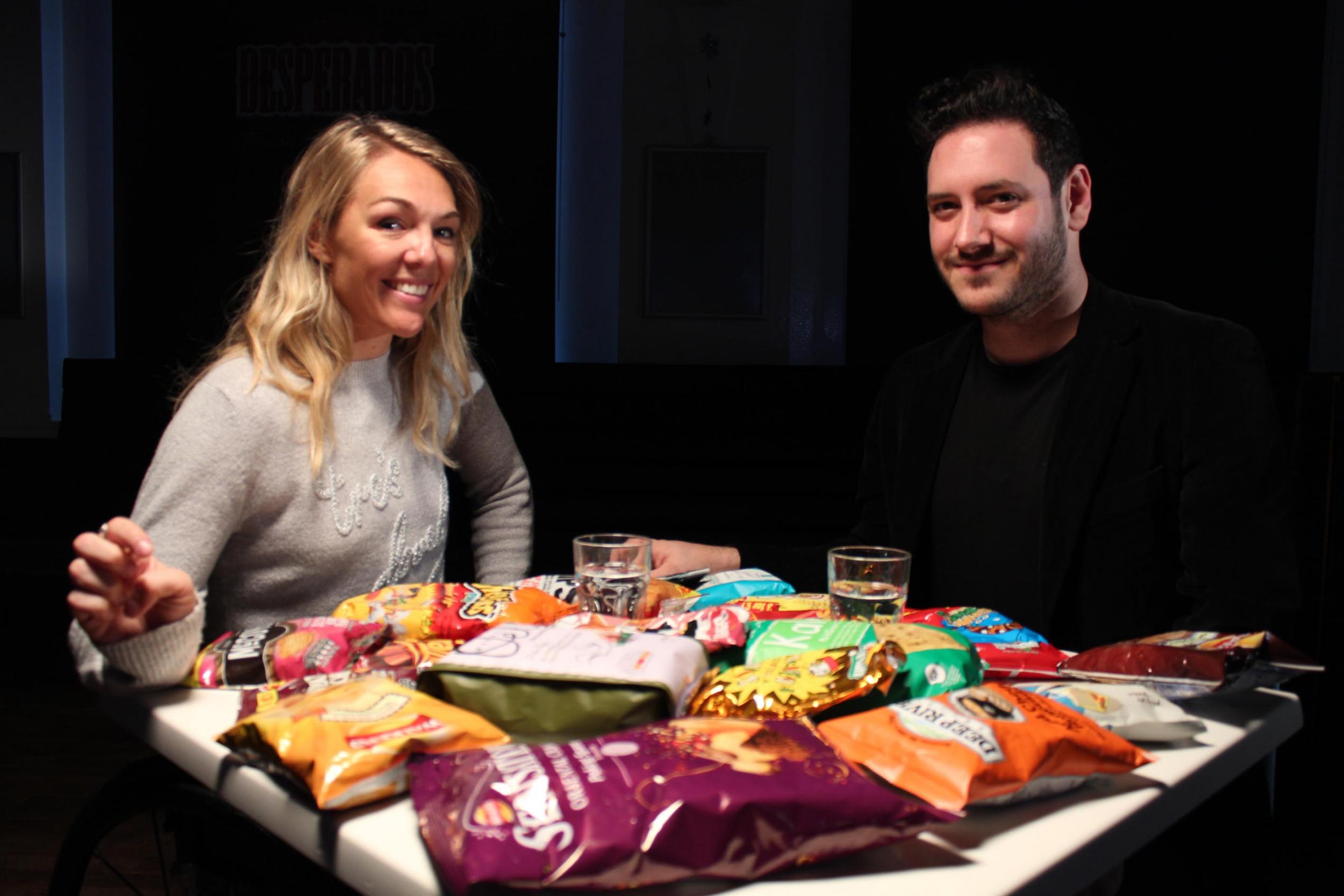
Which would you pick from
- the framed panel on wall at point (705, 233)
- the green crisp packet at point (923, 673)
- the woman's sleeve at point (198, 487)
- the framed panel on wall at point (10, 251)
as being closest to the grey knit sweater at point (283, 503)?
the woman's sleeve at point (198, 487)

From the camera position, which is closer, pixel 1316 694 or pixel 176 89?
pixel 1316 694

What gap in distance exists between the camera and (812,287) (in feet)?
15.7

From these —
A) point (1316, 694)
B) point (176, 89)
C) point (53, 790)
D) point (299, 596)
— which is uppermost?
point (176, 89)

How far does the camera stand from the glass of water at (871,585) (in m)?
1.06

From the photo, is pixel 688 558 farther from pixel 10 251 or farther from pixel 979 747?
pixel 10 251

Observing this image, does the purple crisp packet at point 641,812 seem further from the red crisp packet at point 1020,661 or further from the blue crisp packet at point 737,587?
the blue crisp packet at point 737,587

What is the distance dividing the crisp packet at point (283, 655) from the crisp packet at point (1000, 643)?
21.9 inches

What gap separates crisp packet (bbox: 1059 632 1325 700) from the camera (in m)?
0.80

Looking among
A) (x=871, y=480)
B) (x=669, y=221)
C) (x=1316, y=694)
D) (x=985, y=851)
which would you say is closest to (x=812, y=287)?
(x=669, y=221)

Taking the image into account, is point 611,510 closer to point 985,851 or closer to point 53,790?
point 53,790

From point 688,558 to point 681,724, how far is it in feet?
2.67

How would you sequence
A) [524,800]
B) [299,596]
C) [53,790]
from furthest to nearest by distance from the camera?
[53,790], [299,596], [524,800]

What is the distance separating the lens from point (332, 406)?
1.40 metres

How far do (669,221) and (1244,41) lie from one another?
7.88ft
